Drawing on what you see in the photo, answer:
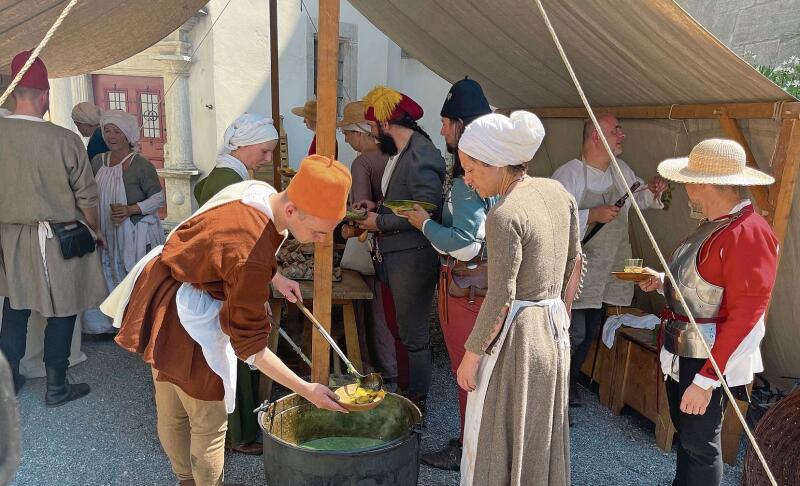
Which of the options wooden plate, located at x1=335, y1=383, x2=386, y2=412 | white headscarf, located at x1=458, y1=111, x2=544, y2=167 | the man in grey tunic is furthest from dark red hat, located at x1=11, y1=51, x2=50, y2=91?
white headscarf, located at x1=458, y1=111, x2=544, y2=167

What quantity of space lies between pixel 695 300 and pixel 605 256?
53.6 inches

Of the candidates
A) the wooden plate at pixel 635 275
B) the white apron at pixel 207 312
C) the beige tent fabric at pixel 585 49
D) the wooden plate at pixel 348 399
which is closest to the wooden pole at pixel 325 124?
the wooden plate at pixel 348 399

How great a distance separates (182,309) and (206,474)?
0.70 metres

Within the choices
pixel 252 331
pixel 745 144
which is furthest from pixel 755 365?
pixel 252 331

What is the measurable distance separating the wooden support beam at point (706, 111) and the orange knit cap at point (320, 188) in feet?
6.56

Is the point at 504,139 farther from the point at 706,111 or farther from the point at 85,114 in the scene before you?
the point at 85,114

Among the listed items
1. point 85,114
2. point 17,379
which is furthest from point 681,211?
point 85,114

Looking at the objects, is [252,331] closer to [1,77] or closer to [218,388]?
[218,388]

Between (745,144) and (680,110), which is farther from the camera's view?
(680,110)

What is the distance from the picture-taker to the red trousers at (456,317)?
2457 millimetres

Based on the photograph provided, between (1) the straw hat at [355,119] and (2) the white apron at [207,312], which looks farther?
(1) the straw hat at [355,119]

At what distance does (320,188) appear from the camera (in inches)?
61.6

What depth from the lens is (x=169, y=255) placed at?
5.60 feet

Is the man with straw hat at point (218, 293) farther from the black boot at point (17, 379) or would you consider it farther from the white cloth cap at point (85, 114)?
the white cloth cap at point (85, 114)
